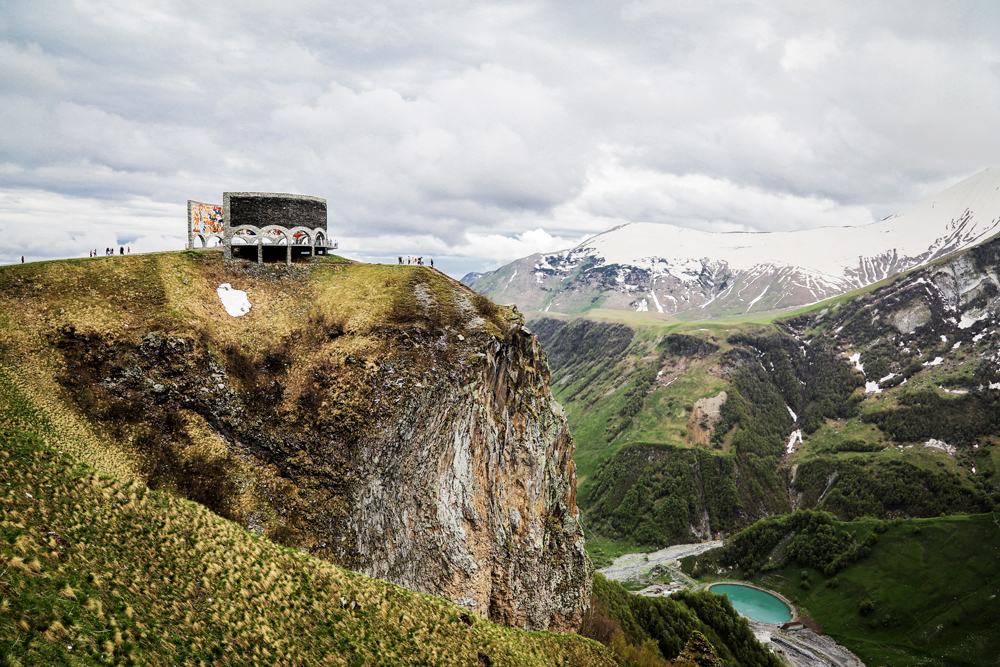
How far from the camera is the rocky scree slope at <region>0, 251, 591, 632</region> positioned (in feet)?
137

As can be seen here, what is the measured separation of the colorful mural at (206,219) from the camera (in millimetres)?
59500

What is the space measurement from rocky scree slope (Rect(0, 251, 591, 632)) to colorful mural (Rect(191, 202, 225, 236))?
3284 mm

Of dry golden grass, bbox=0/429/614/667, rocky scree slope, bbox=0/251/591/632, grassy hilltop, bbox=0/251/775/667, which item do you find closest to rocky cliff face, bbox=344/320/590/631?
rocky scree slope, bbox=0/251/591/632

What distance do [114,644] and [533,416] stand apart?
46157 millimetres

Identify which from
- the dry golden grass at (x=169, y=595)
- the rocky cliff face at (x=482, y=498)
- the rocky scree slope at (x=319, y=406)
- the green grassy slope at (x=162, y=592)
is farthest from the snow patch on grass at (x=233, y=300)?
the dry golden grass at (x=169, y=595)

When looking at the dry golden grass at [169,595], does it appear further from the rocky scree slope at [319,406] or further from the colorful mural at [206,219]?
the colorful mural at [206,219]

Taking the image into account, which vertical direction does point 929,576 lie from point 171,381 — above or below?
below

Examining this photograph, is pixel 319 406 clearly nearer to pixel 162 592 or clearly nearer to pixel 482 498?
pixel 482 498

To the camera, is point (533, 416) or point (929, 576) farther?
point (929, 576)

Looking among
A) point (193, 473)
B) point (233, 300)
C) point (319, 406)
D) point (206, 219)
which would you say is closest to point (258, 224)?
point (206, 219)

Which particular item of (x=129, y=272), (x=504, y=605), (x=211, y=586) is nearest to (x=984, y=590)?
(x=504, y=605)

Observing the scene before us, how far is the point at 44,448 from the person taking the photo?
90.3 ft

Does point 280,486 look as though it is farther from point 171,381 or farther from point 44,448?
point 44,448

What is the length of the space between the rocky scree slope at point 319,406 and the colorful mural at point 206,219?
A: 3284mm
